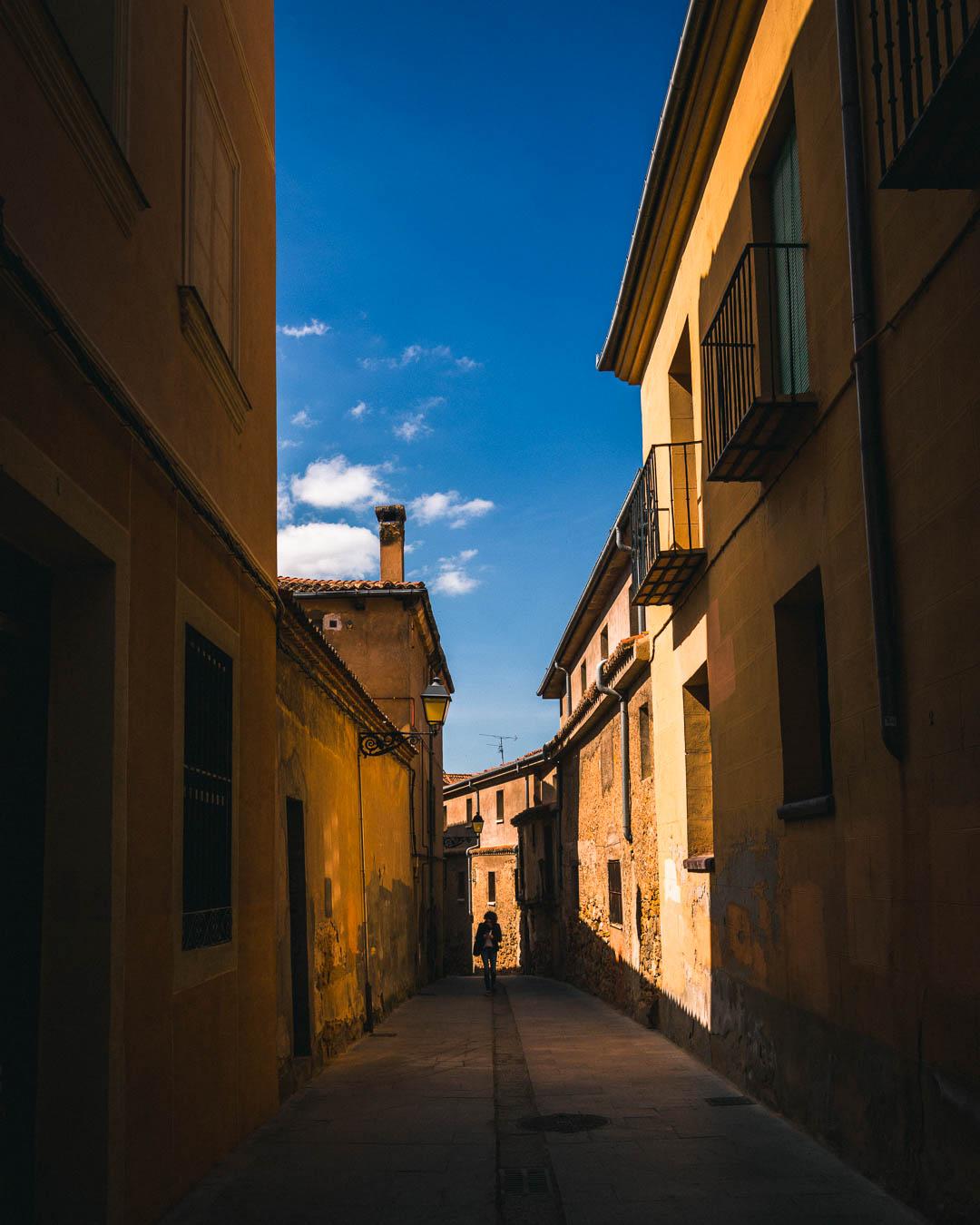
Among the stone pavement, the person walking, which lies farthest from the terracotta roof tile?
the stone pavement

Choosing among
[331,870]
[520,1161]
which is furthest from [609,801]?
[520,1161]

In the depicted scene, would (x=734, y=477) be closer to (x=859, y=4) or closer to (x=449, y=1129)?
(x=859, y=4)

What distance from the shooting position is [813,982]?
7.18 meters

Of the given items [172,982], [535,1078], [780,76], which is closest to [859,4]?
[780,76]

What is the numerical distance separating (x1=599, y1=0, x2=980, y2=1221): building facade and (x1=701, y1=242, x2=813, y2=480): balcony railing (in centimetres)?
3

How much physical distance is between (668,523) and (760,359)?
3689mm

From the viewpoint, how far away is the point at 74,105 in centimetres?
470

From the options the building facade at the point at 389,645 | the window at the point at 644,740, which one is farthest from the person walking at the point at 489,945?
the window at the point at 644,740

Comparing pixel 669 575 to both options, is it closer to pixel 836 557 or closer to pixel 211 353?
pixel 836 557

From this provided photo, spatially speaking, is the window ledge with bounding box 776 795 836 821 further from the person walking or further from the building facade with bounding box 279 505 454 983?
the building facade with bounding box 279 505 454 983

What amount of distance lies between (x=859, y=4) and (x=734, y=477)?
2.97 metres

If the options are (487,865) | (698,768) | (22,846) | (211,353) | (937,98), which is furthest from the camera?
(487,865)

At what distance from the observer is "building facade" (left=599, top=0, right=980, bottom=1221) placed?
200 inches

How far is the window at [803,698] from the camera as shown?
7910 mm
